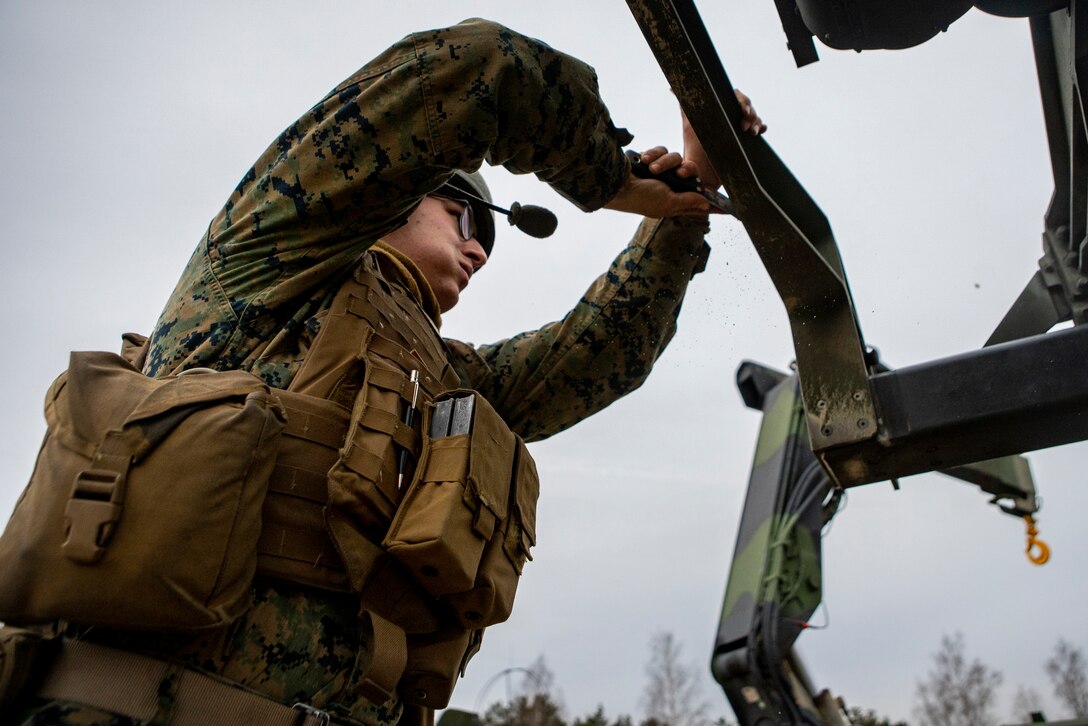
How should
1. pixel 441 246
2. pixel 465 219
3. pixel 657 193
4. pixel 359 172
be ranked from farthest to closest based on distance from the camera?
pixel 465 219 → pixel 441 246 → pixel 657 193 → pixel 359 172

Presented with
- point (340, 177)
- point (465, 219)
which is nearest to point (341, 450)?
point (340, 177)

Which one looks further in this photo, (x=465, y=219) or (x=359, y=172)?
(x=465, y=219)

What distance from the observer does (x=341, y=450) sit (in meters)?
1.90

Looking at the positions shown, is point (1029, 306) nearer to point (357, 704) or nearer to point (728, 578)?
point (357, 704)

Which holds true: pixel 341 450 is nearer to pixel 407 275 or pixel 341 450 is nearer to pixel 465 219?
pixel 407 275

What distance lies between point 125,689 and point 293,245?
1.04m

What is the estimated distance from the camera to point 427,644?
204cm

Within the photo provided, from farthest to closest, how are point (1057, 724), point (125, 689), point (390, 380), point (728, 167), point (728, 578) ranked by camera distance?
1. point (728, 578)
2. point (1057, 724)
3. point (728, 167)
4. point (390, 380)
5. point (125, 689)

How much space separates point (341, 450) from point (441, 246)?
4.06 ft

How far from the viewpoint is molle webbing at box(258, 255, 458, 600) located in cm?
187

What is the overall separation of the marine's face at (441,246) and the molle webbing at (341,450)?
0.75m

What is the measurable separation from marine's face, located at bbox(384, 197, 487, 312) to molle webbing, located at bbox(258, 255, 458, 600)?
2.46 ft

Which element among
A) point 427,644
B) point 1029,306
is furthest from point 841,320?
point 427,644

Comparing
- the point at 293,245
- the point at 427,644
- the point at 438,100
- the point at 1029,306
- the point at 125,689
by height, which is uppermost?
the point at 1029,306
